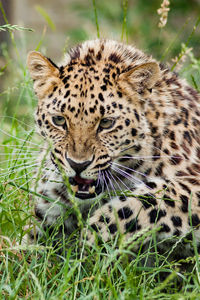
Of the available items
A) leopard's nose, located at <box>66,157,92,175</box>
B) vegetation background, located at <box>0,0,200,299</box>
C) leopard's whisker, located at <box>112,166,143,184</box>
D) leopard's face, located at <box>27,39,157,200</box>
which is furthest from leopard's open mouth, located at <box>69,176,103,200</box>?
vegetation background, located at <box>0,0,200,299</box>

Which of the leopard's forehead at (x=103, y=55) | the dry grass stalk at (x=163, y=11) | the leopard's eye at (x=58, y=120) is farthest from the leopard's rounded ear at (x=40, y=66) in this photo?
the dry grass stalk at (x=163, y=11)

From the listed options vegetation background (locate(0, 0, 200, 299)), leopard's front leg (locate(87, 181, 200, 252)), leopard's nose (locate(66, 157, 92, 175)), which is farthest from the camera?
leopard's nose (locate(66, 157, 92, 175))

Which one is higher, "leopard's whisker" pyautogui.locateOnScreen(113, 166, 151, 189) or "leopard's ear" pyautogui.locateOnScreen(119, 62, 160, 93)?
"leopard's ear" pyautogui.locateOnScreen(119, 62, 160, 93)

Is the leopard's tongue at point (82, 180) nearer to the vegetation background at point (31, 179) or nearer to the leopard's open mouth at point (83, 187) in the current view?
the leopard's open mouth at point (83, 187)

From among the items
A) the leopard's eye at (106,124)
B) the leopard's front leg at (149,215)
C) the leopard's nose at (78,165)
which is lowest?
the leopard's front leg at (149,215)

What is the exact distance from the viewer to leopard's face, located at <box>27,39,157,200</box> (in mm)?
4691

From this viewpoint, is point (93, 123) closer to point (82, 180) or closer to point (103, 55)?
point (82, 180)

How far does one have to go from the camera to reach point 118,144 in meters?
4.84

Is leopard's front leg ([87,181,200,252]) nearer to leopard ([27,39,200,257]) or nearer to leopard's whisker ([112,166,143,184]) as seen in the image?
leopard ([27,39,200,257])

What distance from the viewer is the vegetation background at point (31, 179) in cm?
380

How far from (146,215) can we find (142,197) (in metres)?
0.16

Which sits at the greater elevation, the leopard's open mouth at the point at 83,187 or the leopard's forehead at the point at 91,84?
the leopard's forehead at the point at 91,84

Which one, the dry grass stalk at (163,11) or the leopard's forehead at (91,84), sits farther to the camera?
the dry grass stalk at (163,11)

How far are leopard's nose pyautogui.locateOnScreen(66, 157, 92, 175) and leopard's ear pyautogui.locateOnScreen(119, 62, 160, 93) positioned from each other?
0.82 m
